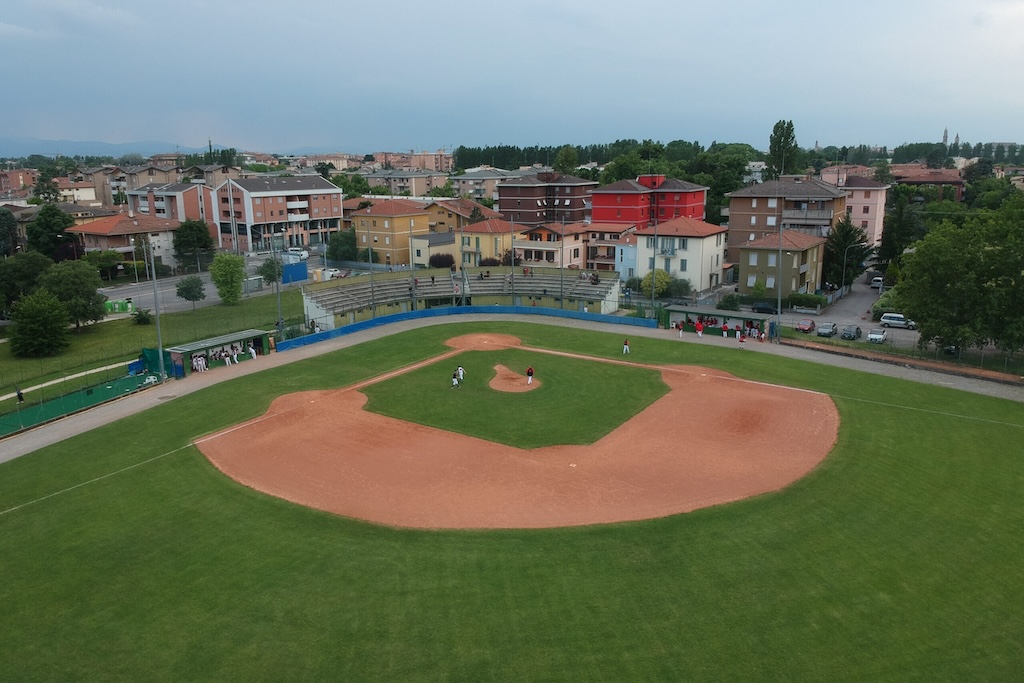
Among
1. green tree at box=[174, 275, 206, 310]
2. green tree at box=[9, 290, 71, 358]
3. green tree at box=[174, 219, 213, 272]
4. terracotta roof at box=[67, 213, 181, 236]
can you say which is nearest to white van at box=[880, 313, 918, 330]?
green tree at box=[174, 275, 206, 310]

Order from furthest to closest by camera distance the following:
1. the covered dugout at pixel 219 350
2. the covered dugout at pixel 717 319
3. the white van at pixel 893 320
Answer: the white van at pixel 893 320 → the covered dugout at pixel 717 319 → the covered dugout at pixel 219 350

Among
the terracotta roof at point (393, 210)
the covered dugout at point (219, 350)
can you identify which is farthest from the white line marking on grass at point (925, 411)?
the terracotta roof at point (393, 210)

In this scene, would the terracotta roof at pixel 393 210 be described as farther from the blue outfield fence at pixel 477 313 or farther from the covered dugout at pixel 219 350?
the covered dugout at pixel 219 350

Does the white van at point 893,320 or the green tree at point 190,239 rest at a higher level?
the green tree at point 190,239

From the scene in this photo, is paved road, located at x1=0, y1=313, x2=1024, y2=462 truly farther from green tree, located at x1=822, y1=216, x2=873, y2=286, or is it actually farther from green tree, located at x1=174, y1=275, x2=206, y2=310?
green tree, located at x1=822, y1=216, x2=873, y2=286

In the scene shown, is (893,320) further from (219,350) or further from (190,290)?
(190,290)

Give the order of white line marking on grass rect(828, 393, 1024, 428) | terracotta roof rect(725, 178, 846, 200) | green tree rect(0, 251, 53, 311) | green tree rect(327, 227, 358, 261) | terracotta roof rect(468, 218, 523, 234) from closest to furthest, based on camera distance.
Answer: white line marking on grass rect(828, 393, 1024, 428) < green tree rect(0, 251, 53, 311) < terracotta roof rect(725, 178, 846, 200) < terracotta roof rect(468, 218, 523, 234) < green tree rect(327, 227, 358, 261)
